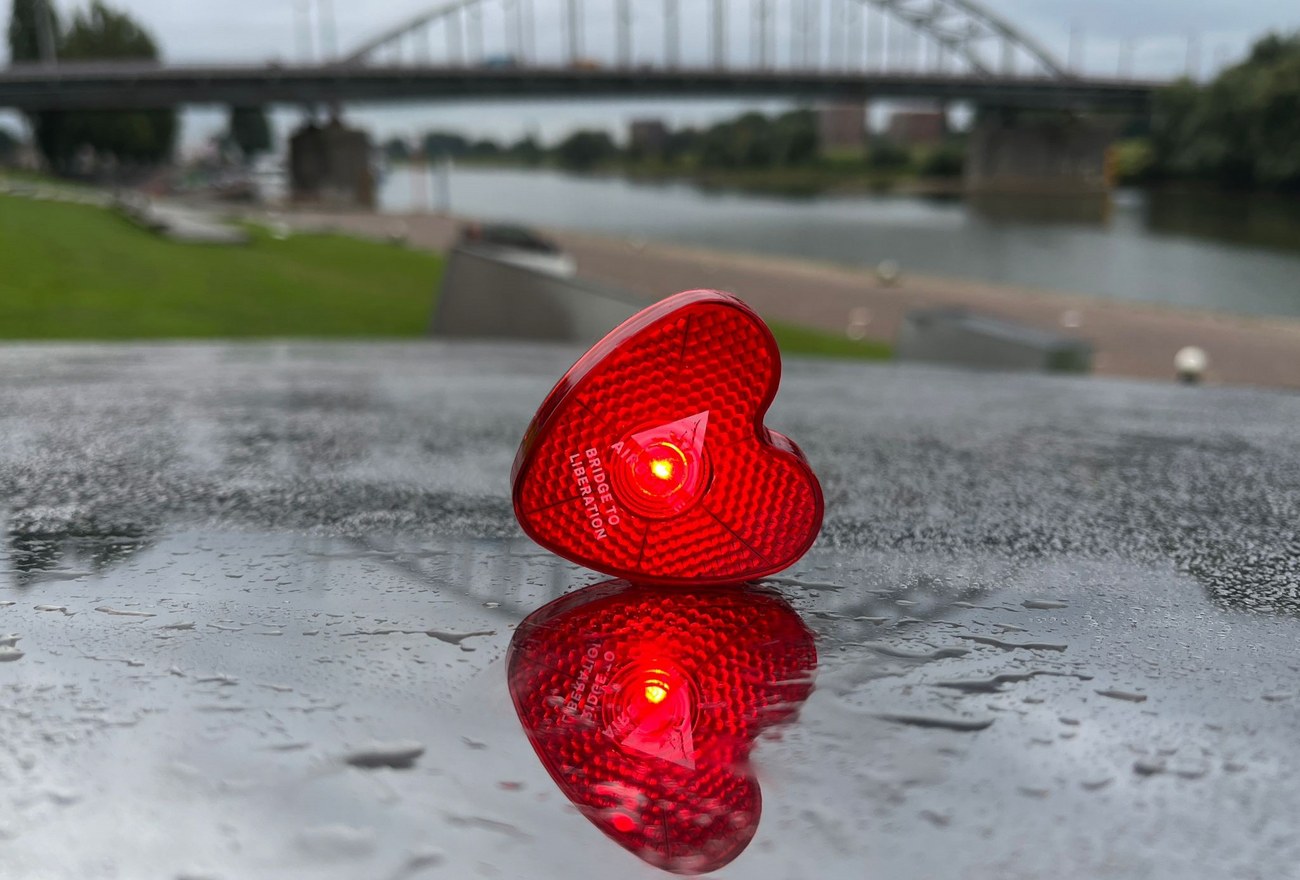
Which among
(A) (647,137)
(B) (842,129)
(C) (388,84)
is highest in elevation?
(A) (647,137)

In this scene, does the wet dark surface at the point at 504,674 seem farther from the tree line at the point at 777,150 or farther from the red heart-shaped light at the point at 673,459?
the tree line at the point at 777,150

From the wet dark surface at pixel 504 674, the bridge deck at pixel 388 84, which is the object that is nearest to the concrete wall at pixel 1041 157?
the bridge deck at pixel 388 84

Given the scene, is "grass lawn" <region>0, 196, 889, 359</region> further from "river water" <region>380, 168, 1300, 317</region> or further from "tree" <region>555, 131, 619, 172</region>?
"tree" <region>555, 131, 619, 172</region>

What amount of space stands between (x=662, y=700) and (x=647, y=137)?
108m

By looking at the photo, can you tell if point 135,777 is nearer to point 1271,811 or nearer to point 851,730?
point 851,730

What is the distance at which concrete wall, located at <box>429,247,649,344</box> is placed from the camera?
8.16 meters

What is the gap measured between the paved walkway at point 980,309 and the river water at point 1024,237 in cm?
660

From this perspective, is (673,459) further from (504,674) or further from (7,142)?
(7,142)

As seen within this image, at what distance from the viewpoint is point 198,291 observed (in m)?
11.8

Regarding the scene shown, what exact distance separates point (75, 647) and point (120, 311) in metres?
10.5

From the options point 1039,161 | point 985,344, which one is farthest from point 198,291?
point 1039,161

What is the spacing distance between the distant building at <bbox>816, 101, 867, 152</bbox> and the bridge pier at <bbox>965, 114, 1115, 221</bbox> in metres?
27.1

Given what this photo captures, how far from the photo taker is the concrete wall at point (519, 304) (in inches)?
321

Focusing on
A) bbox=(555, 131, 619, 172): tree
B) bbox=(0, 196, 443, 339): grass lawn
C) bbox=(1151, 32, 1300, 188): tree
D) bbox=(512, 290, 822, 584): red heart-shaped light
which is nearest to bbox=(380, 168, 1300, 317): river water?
bbox=(1151, 32, 1300, 188): tree
